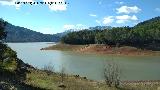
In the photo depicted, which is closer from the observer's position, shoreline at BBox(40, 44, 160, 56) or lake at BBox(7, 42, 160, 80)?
lake at BBox(7, 42, 160, 80)

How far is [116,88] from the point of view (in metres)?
37.5

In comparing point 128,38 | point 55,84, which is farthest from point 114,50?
point 55,84

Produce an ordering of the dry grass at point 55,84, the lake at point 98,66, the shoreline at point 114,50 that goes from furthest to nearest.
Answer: the shoreline at point 114,50 → the lake at point 98,66 → the dry grass at point 55,84

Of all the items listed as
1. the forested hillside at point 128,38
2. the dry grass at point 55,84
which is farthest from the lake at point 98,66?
the forested hillside at point 128,38

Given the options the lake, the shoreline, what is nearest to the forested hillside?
the shoreline

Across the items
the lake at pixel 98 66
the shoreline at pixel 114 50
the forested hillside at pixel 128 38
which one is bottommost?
the lake at pixel 98 66

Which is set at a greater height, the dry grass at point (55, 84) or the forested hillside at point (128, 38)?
the forested hillside at point (128, 38)

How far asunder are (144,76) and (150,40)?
322 ft

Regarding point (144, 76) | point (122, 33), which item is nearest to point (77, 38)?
point (122, 33)

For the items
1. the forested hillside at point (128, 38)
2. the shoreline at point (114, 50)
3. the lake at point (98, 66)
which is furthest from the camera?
the forested hillside at point (128, 38)

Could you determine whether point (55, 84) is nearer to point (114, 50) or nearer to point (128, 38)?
point (114, 50)

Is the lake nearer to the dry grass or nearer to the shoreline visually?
the dry grass

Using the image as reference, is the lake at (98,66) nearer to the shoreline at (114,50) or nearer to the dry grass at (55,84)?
the dry grass at (55,84)

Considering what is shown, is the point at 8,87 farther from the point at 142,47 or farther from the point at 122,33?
the point at 122,33
